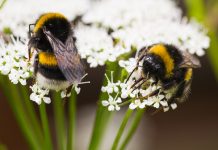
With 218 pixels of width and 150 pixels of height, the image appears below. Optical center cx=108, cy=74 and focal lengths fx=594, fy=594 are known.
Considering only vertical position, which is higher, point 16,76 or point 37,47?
point 37,47

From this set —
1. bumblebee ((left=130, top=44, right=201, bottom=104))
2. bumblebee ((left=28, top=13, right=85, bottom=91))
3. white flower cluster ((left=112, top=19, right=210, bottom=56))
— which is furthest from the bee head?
white flower cluster ((left=112, top=19, right=210, bottom=56))

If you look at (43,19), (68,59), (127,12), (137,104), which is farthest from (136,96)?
(127,12)

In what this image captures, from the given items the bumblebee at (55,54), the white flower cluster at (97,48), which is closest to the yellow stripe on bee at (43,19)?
the bumblebee at (55,54)

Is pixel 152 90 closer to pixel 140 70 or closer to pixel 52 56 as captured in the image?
pixel 140 70

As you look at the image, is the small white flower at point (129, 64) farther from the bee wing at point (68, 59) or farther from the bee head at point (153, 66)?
the bee wing at point (68, 59)

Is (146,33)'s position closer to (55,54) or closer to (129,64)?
(129,64)

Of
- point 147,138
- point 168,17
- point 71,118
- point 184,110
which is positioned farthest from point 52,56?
point 184,110
